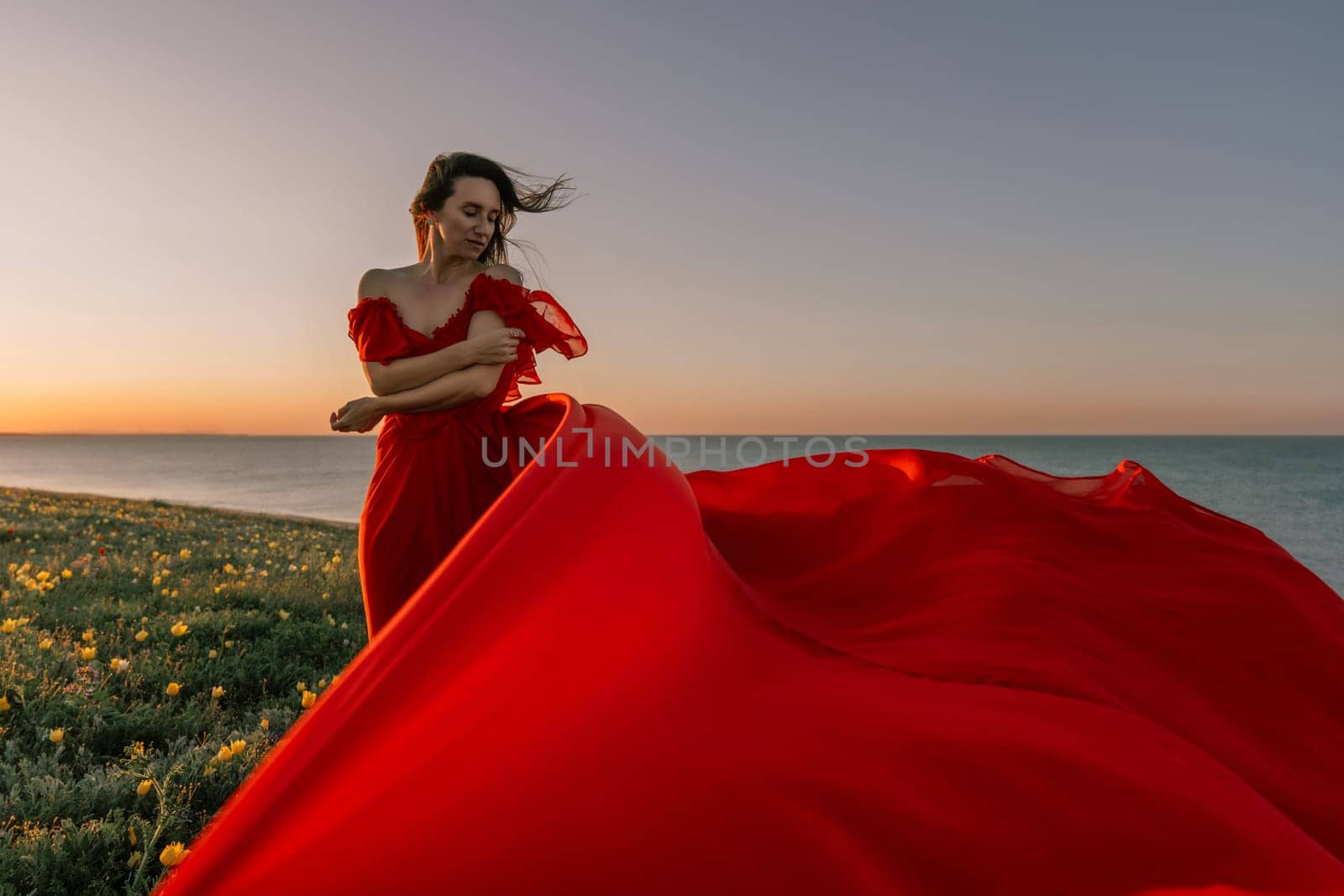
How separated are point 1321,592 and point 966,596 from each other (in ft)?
6.22

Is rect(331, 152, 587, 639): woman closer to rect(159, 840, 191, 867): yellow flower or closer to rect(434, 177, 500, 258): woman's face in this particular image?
rect(434, 177, 500, 258): woman's face

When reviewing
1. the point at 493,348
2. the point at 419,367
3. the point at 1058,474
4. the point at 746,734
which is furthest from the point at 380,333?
the point at 1058,474

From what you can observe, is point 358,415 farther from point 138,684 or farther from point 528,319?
point 138,684

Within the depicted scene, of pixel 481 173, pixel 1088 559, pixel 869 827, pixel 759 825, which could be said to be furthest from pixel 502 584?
pixel 1088 559

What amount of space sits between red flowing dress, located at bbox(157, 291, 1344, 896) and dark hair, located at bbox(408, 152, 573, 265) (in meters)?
0.88

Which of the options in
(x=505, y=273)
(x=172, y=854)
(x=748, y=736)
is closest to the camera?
(x=748, y=736)

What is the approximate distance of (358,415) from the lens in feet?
10.7

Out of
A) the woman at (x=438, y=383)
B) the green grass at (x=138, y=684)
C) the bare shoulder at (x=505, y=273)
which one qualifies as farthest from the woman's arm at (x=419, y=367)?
the green grass at (x=138, y=684)

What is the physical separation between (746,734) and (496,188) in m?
2.57

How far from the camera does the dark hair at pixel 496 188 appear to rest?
3.30 metres

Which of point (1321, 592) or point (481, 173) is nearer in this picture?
point (481, 173)

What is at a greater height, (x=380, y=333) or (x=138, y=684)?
(x=380, y=333)

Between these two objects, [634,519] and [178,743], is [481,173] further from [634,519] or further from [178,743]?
[178,743]

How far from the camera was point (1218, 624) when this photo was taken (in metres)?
3.40
